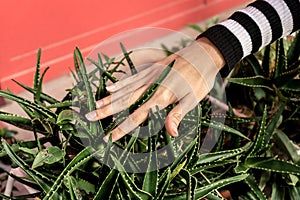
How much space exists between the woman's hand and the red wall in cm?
135

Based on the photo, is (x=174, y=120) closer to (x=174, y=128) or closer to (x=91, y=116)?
(x=174, y=128)

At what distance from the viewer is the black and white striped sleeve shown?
35.9 inches

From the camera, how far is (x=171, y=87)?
Answer: 0.83 meters

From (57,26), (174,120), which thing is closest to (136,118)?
(174,120)

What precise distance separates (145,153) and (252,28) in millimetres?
332

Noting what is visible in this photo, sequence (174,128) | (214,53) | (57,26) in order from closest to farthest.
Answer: (174,128), (214,53), (57,26)

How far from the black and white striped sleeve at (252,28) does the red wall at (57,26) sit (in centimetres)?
139

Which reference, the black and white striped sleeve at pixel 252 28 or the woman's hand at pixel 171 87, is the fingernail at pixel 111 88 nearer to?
the woman's hand at pixel 171 87

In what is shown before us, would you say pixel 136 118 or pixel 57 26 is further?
pixel 57 26

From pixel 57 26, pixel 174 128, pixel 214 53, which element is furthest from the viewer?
pixel 57 26

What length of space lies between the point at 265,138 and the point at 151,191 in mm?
305

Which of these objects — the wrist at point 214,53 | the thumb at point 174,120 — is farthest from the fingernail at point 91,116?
the wrist at point 214,53

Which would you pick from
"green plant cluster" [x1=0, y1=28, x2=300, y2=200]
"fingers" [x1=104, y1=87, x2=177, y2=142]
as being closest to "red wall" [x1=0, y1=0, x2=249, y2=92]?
"green plant cluster" [x1=0, y1=28, x2=300, y2=200]

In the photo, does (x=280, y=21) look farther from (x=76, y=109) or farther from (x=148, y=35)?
(x=148, y=35)
